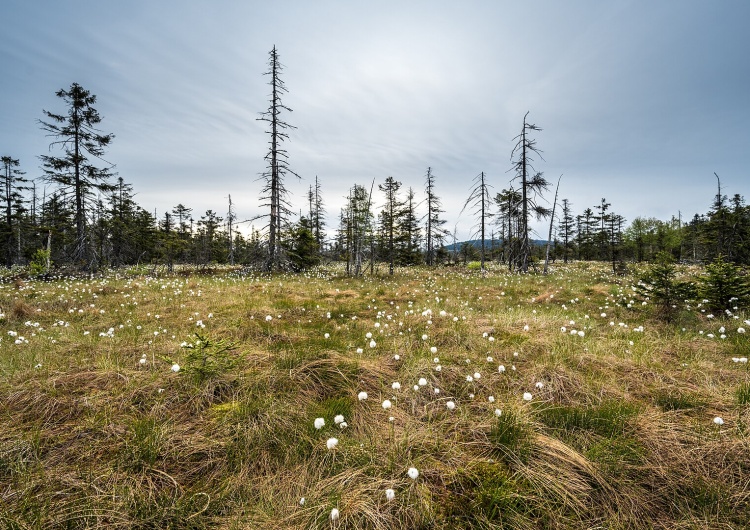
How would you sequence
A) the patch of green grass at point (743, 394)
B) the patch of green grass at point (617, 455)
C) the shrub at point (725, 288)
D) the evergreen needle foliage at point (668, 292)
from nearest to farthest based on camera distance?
the patch of green grass at point (617, 455), the patch of green grass at point (743, 394), the shrub at point (725, 288), the evergreen needle foliage at point (668, 292)

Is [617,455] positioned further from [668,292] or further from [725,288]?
[725,288]

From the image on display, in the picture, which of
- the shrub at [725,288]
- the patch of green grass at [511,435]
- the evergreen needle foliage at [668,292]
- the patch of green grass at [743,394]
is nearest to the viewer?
the patch of green grass at [511,435]

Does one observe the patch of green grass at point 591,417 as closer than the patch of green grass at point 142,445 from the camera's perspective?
No

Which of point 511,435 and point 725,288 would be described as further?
point 725,288

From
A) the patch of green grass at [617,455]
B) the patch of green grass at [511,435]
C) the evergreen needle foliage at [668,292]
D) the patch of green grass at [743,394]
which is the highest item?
the evergreen needle foliage at [668,292]

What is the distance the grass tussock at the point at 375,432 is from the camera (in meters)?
2.19

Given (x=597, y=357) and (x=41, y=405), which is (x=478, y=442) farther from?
(x=41, y=405)

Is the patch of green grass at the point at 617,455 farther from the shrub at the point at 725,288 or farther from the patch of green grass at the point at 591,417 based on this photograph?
the shrub at the point at 725,288

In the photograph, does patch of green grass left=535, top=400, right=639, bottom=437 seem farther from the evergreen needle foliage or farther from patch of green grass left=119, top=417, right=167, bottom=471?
the evergreen needle foliage

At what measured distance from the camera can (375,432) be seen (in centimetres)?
304

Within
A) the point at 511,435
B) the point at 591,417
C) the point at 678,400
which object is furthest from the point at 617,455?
the point at 678,400

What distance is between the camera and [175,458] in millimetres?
2738

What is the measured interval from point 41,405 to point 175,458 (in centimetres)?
209

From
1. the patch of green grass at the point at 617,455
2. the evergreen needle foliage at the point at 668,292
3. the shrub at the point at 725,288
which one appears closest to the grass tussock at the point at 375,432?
the patch of green grass at the point at 617,455
